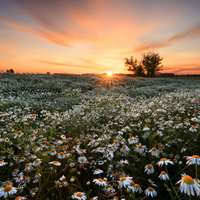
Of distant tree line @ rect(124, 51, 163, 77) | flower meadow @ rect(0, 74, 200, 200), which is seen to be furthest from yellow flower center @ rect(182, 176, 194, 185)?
distant tree line @ rect(124, 51, 163, 77)

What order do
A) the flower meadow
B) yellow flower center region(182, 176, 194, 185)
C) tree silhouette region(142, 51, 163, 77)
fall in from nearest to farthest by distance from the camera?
yellow flower center region(182, 176, 194, 185) < the flower meadow < tree silhouette region(142, 51, 163, 77)

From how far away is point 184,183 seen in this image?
133 cm

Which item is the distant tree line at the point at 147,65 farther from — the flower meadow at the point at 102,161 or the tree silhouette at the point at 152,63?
the flower meadow at the point at 102,161

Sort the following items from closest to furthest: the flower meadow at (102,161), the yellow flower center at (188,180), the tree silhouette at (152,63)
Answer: the yellow flower center at (188,180), the flower meadow at (102,161), the tree silhouette at (152,63)

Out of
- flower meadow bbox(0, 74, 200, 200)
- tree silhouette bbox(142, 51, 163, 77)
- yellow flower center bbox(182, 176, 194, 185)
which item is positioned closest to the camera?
yellow flower center bbox(182, 176, 194, 185)

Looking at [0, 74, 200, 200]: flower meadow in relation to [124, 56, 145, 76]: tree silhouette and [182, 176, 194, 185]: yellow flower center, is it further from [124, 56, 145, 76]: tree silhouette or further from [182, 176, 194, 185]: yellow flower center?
[124, 56, 145, 76]: tree silhouette

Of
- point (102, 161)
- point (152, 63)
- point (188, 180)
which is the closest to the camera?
point (188, 180)

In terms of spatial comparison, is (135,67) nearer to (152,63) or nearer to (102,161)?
(152,63)

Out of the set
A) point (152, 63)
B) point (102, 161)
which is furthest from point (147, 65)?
point (102, 161)

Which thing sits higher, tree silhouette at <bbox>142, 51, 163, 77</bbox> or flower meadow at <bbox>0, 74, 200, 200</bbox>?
tree silhouette at <bbox>142, 51, 163, 77</bbox>

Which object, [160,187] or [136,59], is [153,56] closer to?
[136,59]

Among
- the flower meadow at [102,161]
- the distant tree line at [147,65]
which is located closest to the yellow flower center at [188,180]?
the flower meadow at [102,161]

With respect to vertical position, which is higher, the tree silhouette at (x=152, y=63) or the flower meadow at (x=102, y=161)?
the tree silhouette at (x=152, y=63)

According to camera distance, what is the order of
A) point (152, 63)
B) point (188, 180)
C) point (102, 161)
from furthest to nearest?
point (152, 63), point (102, 161), point (188, 180)
